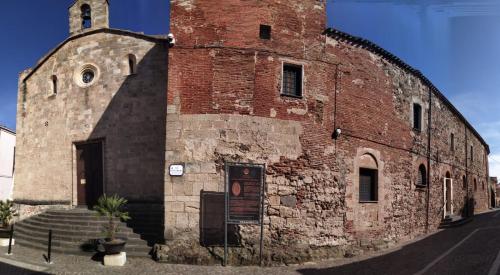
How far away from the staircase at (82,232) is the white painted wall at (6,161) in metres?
12.7

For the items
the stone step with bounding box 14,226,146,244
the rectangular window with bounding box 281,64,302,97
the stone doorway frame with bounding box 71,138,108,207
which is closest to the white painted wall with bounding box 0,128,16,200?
the stone doorway frame with bounding box 71,138,108,207

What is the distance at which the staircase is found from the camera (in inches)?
373

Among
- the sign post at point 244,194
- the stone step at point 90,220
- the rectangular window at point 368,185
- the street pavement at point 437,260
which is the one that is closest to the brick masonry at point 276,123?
the rectangular window at point 368,185

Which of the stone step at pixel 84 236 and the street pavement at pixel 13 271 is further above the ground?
the stone step at pixel 84 236

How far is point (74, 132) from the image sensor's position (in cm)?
1381

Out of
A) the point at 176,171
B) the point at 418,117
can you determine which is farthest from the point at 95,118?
the point at 418,117

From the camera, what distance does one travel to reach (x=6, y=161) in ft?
73.2

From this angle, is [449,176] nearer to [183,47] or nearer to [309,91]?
[309,91]

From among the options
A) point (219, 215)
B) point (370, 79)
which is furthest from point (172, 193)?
point (370, 79)

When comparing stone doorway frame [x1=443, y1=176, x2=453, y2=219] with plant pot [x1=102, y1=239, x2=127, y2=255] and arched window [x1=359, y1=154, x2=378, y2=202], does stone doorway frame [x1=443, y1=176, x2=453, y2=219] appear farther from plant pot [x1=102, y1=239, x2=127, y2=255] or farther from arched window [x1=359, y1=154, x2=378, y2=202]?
plant pot [x1=102, y1=239, x2=127, y2=255]

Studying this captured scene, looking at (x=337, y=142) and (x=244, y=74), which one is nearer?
(x=244, y=74)

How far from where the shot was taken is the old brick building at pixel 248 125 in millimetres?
9305

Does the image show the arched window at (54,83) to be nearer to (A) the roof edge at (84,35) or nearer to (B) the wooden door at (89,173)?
(A) the roof edge at (84,35)

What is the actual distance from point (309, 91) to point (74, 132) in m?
10.2
